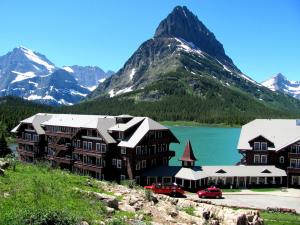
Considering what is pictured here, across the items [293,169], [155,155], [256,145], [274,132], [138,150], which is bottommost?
[293,169]

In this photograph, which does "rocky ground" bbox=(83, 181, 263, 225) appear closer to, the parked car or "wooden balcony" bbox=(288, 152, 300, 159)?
the parked car

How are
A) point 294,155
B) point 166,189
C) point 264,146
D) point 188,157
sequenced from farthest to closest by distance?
point 264,146 → point 294,155 → point 188,157 → point 166,189

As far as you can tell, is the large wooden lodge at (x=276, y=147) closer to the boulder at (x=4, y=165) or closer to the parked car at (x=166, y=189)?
the parked car at (x=166, y=189)

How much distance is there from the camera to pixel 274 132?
72125 millimetres

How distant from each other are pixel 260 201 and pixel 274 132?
21.2 meters

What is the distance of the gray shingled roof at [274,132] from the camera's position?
68812 mm

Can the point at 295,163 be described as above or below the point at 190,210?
above

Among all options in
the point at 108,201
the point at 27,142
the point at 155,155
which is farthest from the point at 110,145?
the point at 108,201

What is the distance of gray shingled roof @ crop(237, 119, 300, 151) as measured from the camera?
2709 inches

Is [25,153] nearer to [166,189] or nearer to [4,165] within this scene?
[166,189]

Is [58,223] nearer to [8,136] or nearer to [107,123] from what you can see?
[107,123]

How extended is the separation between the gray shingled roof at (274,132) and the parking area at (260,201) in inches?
507

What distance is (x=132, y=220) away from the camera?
24.4 metres

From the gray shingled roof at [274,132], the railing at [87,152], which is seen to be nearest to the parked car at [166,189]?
the railing at [87,152]
